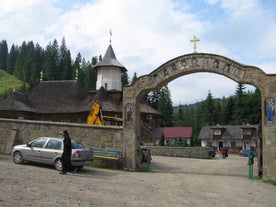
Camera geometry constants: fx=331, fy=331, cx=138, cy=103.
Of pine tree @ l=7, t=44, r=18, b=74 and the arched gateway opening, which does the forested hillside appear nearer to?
pine tree @ l=7, t=44, r=18, b=74

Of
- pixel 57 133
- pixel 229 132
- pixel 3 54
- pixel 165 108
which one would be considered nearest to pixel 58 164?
pixel 57 133

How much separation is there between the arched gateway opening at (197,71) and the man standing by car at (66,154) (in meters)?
4.94

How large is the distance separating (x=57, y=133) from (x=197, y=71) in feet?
28.8

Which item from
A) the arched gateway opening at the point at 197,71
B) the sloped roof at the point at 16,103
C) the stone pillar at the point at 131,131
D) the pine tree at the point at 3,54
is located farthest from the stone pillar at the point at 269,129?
the pine tree at the point at 3,54

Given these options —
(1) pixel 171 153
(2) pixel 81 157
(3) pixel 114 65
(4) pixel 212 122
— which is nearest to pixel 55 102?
(3) pixel 114 65

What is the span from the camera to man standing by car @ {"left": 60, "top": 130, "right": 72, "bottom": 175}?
43.3ft

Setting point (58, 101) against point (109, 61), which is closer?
point (58, 101)

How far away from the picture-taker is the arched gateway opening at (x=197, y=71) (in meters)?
15.4

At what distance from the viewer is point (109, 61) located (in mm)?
46344

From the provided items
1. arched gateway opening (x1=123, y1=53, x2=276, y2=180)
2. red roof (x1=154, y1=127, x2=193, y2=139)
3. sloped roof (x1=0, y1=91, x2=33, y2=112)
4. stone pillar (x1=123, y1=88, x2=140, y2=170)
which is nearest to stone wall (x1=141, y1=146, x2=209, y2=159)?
sloped roof (x1=0, y1=91, x2=33, y2=112)

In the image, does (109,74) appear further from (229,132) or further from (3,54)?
(3,54)

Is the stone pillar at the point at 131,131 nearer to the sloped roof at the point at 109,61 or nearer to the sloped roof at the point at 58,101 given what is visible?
the sloped roof at the point at 58,101

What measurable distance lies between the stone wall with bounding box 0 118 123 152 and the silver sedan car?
11.5 feet

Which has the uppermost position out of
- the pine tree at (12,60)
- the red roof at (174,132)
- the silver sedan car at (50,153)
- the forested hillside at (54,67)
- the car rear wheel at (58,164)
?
the pine tree at (12,60)
